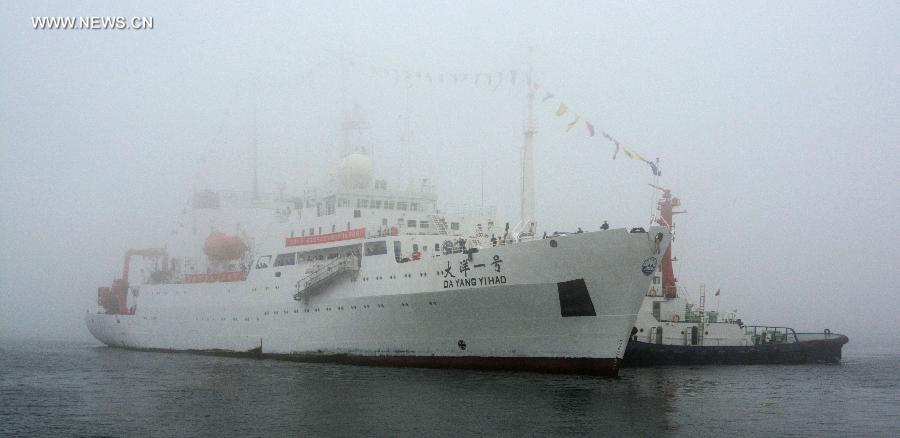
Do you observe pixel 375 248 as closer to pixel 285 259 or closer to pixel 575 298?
pixel 285 259

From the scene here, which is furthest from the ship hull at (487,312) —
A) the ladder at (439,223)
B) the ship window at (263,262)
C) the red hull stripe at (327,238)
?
the ladder at (439,223)

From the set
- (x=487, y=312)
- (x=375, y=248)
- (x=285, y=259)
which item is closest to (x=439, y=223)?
(x=375, y=248)

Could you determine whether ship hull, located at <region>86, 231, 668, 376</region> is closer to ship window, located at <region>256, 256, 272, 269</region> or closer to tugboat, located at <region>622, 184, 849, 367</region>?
ship window, located at <region>256, 256, 272, 269</region>

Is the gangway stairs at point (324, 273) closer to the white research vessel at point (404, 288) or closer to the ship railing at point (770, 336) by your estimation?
the white research vessel at point (404, 288)

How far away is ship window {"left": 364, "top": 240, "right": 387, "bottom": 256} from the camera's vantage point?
32000 mm

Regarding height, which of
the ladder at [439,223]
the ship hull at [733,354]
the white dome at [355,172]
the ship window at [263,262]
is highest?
the white dome at [355,172]

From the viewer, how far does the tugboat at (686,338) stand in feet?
124

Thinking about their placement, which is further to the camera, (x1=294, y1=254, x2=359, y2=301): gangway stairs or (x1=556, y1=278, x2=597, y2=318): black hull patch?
(x1=294, y1=254, x2=359, y2=301): gangway stairs

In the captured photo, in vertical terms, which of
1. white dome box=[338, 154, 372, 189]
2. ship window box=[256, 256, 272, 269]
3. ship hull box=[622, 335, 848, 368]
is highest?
white dome box=[338, 154, 372, 189]

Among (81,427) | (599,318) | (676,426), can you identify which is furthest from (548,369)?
(81,427)

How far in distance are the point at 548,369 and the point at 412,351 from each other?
5.56m

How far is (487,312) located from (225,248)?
19493mm

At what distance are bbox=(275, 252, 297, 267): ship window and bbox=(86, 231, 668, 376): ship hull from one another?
94 cm

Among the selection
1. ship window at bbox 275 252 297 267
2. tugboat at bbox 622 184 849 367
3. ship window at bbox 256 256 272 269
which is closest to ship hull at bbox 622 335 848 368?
tugboat at bbox 622 184 849 367
